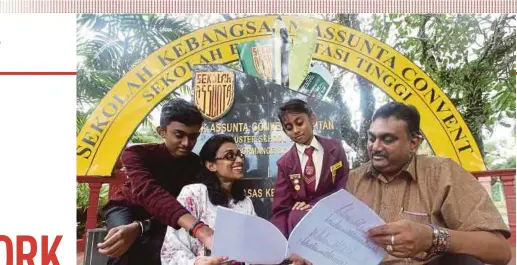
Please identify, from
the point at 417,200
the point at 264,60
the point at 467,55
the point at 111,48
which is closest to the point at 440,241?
the point at 417,200

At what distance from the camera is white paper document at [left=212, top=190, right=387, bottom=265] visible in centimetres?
112

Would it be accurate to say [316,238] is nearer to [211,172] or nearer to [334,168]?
[334,168]

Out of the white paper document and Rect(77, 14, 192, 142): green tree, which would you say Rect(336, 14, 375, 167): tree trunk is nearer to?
the white paper document

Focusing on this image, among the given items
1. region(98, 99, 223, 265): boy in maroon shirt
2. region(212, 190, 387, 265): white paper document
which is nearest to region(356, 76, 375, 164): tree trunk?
region(212, 190, 387, 265): white paper document

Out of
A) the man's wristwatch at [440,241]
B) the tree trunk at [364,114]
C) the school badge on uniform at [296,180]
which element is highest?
the tree trunk at [364,114]

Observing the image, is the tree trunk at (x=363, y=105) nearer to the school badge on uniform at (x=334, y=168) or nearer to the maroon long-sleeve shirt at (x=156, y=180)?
the school badge on uniform at (x=334, y=168)

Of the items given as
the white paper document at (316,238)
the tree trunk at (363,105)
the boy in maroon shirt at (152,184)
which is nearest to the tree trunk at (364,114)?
the tree trunk at (363,105)

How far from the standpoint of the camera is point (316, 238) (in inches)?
44.1

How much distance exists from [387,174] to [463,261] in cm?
25

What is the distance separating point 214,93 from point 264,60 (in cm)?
14

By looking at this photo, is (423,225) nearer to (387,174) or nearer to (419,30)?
(387,174)

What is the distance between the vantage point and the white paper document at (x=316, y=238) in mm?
1119

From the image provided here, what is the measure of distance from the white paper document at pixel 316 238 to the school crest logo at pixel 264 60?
319mm

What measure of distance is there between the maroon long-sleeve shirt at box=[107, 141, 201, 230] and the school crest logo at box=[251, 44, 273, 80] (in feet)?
0.82
